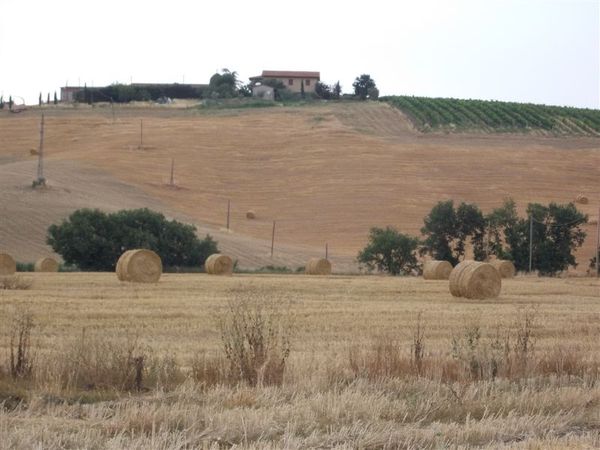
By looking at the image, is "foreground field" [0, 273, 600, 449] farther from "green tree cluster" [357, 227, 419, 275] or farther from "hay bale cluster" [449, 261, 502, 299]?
"green tree cluster" [357, 227, 419, 275]

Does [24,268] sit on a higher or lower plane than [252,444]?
lower

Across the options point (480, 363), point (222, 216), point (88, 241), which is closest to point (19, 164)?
point (222, 216)

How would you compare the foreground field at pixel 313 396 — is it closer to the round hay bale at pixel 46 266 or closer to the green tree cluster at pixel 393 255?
the round hay bale at pixel 46 266

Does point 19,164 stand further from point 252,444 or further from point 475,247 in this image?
point 252,444

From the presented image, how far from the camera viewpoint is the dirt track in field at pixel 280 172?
63.3 meters

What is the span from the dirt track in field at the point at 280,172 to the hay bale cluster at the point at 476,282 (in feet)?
81.3

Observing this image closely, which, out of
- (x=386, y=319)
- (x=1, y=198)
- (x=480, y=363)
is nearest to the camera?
(x=480, y=363)

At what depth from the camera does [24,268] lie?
1603 inches

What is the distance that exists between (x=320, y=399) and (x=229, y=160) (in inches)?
3226

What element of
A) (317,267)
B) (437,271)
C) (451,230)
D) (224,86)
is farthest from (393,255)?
(224,86)

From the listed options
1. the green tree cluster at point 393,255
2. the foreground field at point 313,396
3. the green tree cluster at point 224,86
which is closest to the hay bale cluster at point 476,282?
the foreground field at point 313,396

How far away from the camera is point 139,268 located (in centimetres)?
3036

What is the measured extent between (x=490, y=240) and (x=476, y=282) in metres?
24.5

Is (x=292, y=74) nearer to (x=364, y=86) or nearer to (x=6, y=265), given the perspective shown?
(x=364, y=86)
